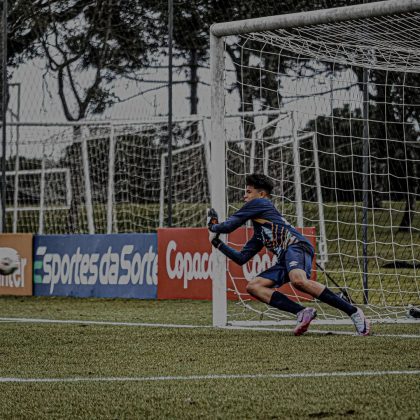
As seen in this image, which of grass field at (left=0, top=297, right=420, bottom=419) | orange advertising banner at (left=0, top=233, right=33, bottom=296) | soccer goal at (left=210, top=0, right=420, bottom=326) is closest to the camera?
grass field at (left=0, top=297, right=420, bottom=419)

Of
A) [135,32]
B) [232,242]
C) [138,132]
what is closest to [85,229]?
[138,132]

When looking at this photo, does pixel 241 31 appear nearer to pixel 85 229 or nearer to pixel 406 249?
pixel 406 249

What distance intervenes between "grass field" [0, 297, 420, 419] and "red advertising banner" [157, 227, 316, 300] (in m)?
3.25

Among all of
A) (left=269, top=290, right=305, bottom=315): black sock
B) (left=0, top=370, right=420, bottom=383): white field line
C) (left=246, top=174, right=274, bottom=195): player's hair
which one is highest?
(left=246, top=174, right=274, bottom=195): player's hair

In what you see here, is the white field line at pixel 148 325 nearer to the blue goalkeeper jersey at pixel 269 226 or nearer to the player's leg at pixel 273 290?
the player's leg at pixel 273 290

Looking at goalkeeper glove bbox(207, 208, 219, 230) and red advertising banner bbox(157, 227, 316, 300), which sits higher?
goalkeeper glove bbox(207, 208, 219, 230)

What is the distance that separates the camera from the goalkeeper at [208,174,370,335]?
10.0m

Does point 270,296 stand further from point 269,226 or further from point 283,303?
point 269,226

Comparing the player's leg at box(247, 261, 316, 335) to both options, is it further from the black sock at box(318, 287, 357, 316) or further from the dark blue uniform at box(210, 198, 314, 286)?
the black sock at box(318, 287, 357, 316)

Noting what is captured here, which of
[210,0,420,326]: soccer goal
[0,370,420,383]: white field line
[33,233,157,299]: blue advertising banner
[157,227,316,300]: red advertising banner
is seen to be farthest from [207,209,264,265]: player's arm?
[33,233,157,299]: blue advertising banner

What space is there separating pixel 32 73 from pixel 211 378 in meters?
13.8

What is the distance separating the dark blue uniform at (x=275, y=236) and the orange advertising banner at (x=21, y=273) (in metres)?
6.76

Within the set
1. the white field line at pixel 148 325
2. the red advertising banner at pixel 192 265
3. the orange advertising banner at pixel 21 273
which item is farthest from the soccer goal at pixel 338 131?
the orange advertising banner at pixel 21 273

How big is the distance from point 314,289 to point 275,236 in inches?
25.4
